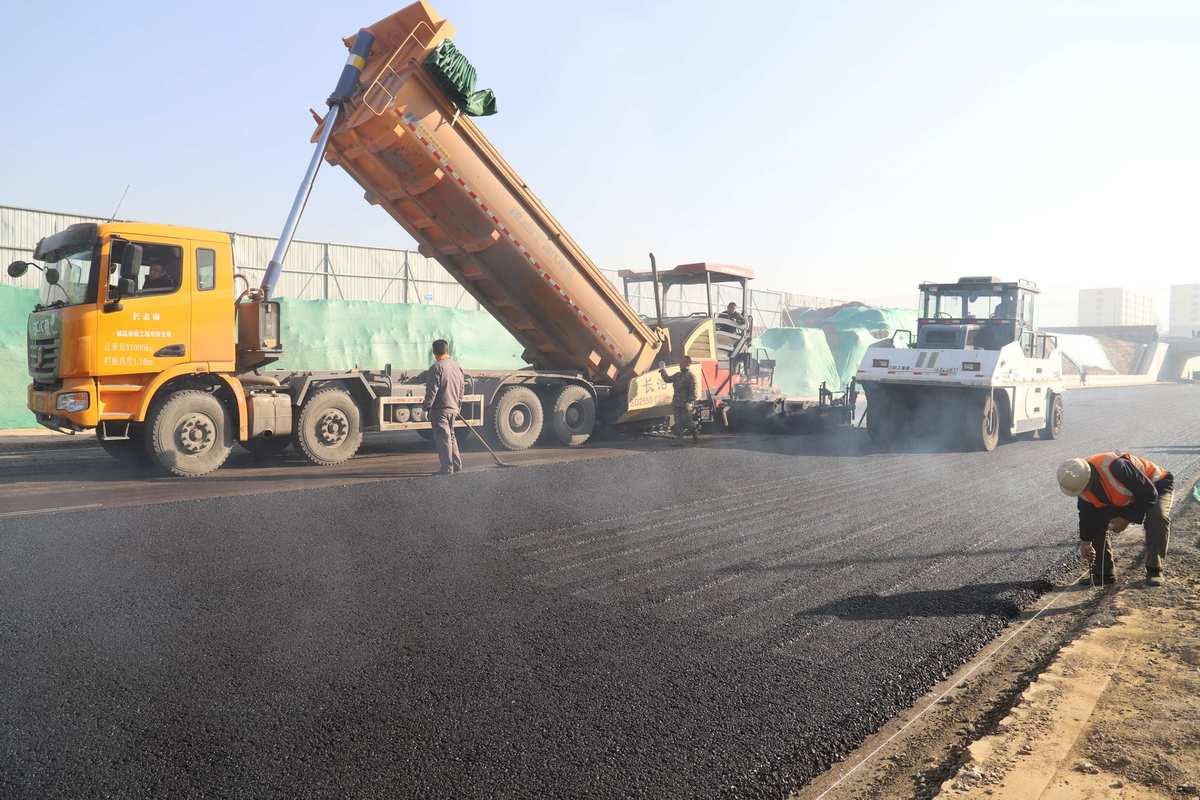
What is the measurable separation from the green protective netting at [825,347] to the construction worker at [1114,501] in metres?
14.2

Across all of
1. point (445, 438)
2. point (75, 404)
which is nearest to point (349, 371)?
point (445, 438)

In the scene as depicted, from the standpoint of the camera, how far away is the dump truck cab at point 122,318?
7672 mm

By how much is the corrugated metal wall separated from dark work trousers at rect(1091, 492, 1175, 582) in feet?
29.0

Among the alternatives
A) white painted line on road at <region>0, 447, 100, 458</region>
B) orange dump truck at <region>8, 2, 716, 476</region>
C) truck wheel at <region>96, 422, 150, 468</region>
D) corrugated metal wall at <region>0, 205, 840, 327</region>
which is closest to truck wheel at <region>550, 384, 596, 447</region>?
orange dump truck at <region>8, 2, 716, 476</region>

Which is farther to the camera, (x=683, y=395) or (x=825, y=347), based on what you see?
(x=825, y=347)

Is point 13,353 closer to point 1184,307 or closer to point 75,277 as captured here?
point 75,277

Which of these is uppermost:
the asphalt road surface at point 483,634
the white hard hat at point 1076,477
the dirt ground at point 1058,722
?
the white hard hat at point 1076,477

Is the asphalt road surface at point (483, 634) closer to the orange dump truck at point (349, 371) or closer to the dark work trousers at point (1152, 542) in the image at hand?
the dark work trousers at point (1152, 542)

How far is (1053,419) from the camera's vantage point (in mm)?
13242

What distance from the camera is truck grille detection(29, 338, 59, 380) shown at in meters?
7.81

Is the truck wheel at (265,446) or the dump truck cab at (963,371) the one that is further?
the dump truck cab at (963,371)

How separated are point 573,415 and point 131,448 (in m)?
5.49

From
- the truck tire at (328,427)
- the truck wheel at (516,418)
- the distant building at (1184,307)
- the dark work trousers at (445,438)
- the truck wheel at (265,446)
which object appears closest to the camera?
the dark work trousers at (445,438)

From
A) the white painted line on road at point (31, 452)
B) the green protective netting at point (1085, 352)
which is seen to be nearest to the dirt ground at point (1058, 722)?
the white painted line on road at point (31, 452)
